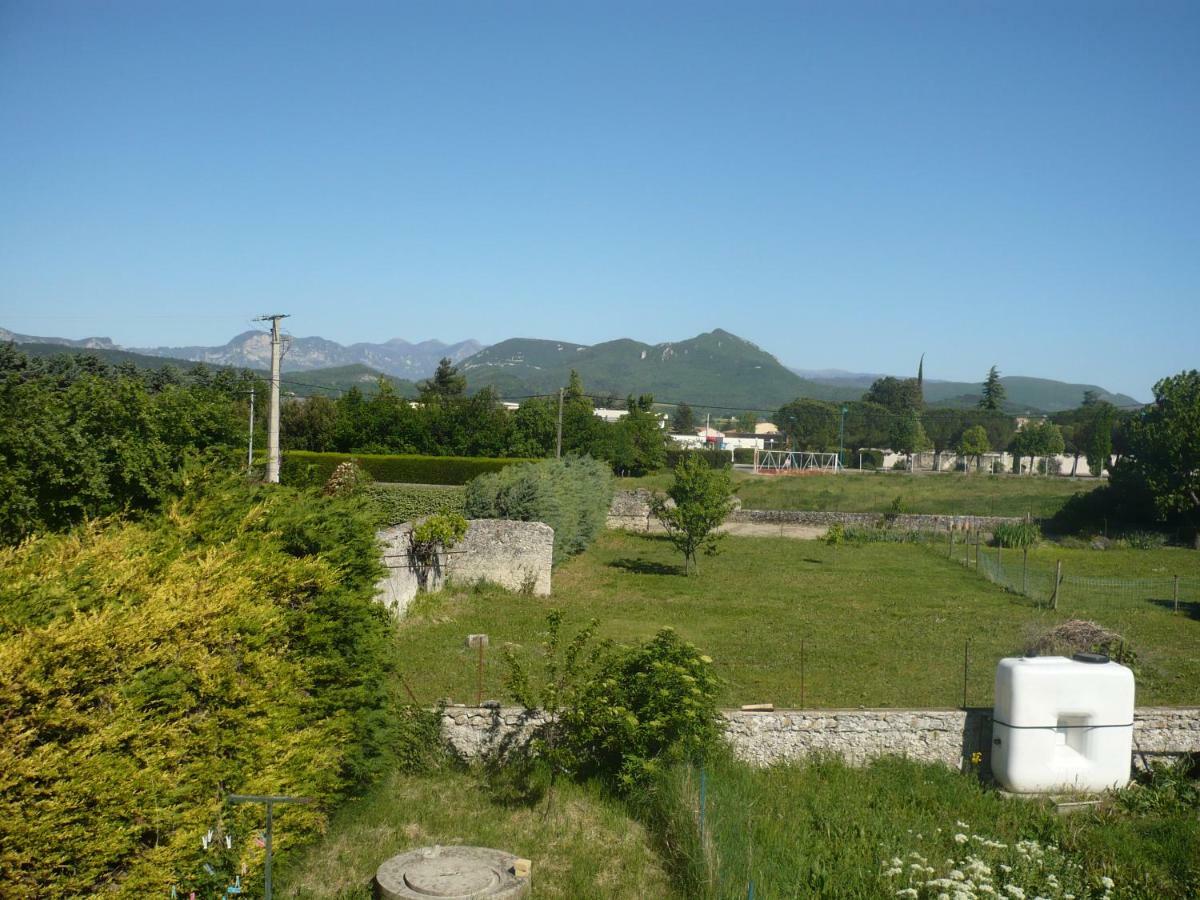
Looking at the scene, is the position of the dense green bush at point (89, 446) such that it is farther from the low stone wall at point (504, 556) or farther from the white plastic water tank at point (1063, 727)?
the white plastic water tank at point (1063, 727)

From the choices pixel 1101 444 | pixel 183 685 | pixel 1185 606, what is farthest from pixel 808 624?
pixel 1101 444

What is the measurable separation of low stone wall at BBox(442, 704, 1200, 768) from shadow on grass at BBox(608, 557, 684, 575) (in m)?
16.4

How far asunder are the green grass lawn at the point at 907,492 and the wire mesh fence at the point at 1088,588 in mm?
14273

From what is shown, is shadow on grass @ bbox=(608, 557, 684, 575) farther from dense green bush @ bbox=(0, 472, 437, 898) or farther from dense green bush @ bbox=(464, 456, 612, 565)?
dense green bush @ bbox=(0, 472, 437, 898)

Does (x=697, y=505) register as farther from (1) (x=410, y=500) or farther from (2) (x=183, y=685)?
(2) (x=183, y=685)

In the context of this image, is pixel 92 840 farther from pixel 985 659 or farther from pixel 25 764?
pixel 985 659

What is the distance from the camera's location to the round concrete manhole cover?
292 inches

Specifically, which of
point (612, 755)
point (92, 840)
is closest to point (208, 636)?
point (92, 840)

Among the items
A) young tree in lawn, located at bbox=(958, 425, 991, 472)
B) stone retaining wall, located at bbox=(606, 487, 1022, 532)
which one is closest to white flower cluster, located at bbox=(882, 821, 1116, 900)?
stone retaining wall, located at bbox=(606, 487, 1022, 532)

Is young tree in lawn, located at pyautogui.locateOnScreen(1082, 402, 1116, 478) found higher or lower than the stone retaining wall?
higher

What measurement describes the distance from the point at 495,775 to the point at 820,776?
12.5 ft

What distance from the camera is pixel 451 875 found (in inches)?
306

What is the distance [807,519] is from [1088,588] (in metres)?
17.2

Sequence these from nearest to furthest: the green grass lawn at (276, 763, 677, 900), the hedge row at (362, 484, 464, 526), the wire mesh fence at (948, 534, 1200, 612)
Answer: the green grass lawn at (276, 763, 677, 900), the wire mesh fence at (948, 534, 1200, 612), the hedge row at (362, 484, 464, 526)
